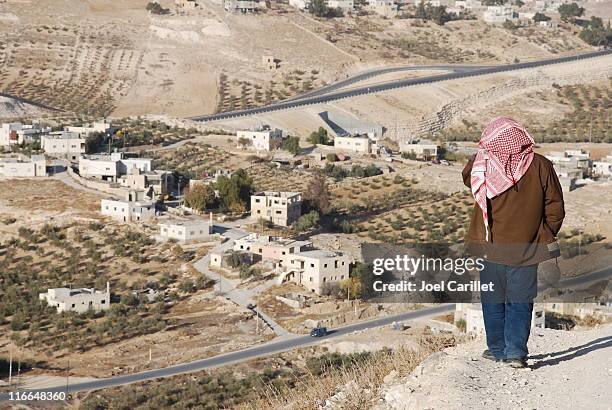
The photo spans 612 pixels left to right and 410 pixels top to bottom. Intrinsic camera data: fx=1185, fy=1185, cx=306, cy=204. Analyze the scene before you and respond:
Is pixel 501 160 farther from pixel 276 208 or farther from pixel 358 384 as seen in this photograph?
pixel 276 208

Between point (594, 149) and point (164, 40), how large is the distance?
31.7 meters

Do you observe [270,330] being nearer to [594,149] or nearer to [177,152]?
[177,152]

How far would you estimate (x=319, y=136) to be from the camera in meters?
55.5

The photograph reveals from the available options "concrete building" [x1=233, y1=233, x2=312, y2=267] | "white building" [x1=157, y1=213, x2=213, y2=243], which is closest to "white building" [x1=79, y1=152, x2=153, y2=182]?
"white building" [x1=157, y1=213, x2=213, y2=243]

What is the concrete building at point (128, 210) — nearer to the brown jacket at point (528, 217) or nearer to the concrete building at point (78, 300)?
the concrete building at point (78, 300)

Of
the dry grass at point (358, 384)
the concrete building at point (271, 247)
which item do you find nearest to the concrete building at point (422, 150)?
the concrete building at point (271, 247)

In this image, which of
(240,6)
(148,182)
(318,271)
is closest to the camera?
(318,271)

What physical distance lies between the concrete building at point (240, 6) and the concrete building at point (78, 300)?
57.3 m

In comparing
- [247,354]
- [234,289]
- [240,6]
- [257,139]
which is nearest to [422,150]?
[257,139]

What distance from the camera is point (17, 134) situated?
5006 cm

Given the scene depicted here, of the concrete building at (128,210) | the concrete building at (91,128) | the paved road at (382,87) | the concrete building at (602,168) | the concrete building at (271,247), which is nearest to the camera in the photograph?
the concrete building at (271,247)

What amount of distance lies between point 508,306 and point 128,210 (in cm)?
2939

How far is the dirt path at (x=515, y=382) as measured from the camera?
7.65 meters

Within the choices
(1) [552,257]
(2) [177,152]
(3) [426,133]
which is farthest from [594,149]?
(1) [552,257]
